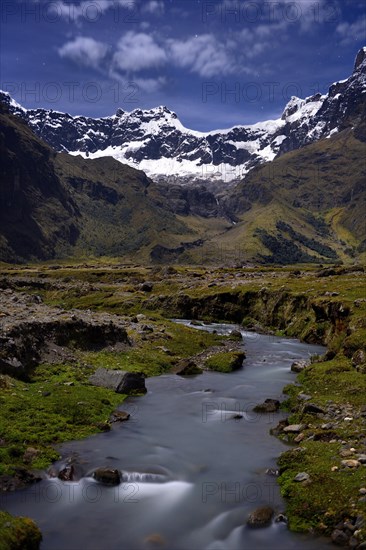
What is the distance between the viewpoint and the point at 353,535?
17141 millimetres

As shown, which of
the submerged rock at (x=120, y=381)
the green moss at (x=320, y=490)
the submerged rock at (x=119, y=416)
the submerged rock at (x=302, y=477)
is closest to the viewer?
the green moss at (x=320, y=490)

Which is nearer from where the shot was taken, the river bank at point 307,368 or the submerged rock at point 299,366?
the river bank at point 307,368

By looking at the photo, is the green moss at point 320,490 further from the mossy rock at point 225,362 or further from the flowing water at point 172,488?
the mossy rock at point 225,362

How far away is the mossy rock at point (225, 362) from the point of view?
4638 cm

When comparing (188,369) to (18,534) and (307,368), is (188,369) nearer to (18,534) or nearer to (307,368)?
(307,368)

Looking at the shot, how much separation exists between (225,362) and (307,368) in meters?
8.20

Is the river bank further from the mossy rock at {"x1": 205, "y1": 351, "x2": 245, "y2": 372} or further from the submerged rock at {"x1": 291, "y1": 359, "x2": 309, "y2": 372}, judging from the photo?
the mossy rock at {"x1": 205, "y1": 351, "x2": 245, "y2": 372}

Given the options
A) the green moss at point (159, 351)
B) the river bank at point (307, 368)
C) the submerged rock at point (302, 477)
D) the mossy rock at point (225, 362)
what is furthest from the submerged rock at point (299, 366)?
the submerged rock at point (302, 477)

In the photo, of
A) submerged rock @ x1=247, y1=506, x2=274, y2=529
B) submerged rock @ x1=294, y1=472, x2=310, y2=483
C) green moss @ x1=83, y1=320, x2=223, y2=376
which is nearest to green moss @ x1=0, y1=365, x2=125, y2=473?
green moss @ x1=83, y1=320, x2=223, y2=376

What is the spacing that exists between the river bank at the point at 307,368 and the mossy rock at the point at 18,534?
608 cm

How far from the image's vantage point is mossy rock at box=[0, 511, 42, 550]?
16.2m

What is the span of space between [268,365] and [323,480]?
94.8 feet

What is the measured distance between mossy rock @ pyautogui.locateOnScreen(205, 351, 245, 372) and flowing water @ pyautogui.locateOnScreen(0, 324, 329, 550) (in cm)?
995

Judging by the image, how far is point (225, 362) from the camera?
47.1 metres
